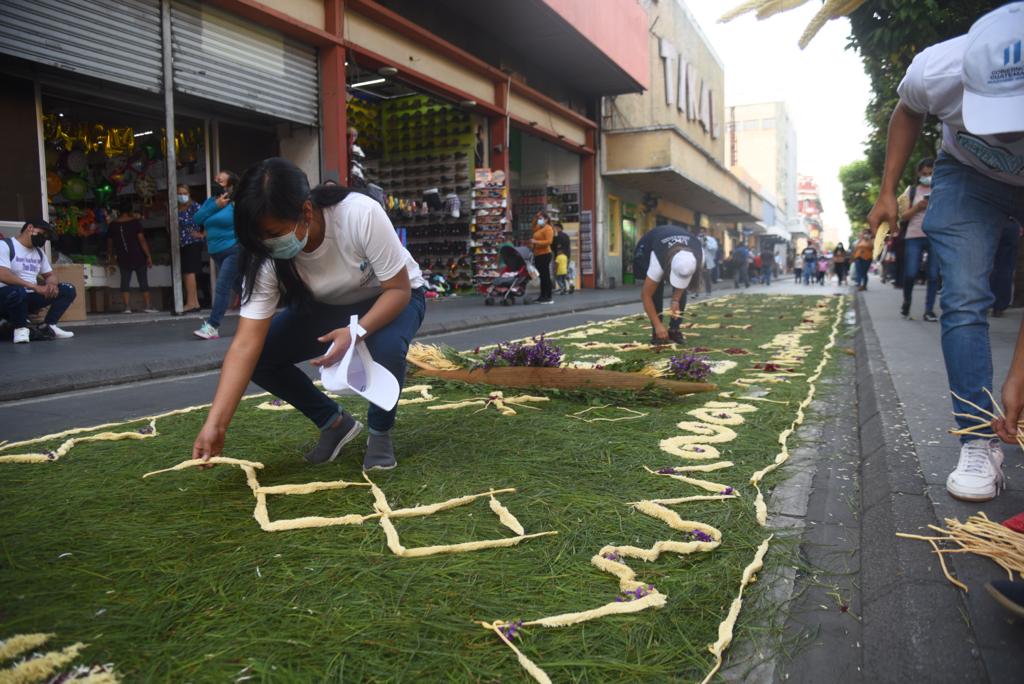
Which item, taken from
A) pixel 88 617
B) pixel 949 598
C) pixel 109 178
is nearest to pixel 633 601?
pixel 949 598

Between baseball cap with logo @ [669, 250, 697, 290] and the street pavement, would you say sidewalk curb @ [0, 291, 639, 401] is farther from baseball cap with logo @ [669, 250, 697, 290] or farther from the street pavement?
baseball cap with logo @ [669, 250, 697, 290]

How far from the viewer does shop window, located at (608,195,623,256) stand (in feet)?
84.0

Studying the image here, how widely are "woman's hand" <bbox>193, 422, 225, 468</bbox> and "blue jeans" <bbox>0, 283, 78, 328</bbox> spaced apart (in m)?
6.28

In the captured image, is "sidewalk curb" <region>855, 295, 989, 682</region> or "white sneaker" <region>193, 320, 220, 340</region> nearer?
"sidewalk curb" <region>855, 295, 989, 682</region>

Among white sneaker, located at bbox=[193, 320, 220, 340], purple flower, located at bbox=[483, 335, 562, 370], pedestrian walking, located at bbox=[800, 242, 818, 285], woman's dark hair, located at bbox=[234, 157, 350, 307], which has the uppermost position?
pedestrian walking, located at bbox=[800, 242, 818, 285]

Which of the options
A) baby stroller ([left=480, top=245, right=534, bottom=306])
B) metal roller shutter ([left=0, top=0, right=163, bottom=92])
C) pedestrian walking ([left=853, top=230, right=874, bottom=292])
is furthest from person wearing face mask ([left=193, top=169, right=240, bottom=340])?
pedestrian walking ([left=853, top=230, right=874, bottom=292])

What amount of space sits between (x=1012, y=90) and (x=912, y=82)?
0.53 m

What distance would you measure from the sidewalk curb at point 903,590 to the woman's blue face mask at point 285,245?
2.08 m

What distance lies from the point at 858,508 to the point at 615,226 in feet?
78.7

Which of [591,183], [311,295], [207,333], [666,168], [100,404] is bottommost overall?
[100,404]

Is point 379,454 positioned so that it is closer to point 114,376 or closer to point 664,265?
point 114,376

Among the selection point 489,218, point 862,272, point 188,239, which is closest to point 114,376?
point 188,239

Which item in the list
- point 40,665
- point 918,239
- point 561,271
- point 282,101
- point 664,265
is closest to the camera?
point 40,665

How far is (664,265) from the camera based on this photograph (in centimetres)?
735
